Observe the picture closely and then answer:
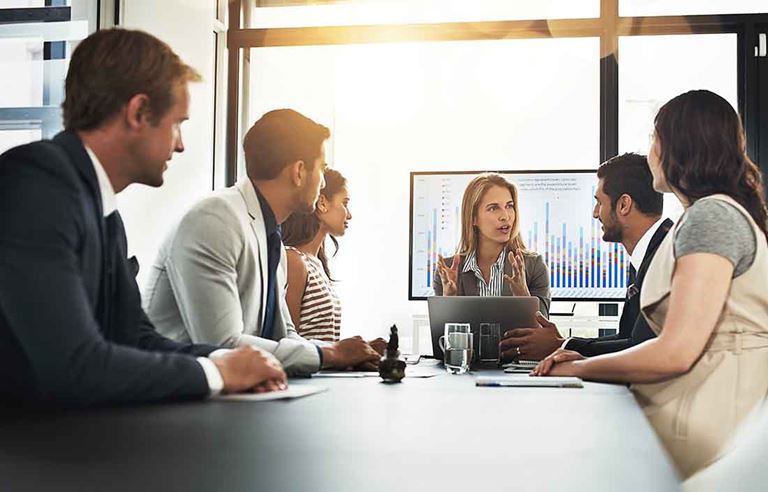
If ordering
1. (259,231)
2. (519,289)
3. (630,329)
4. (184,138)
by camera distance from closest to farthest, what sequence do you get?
(259,231)
(630,329)
(519,289)
(184,138)

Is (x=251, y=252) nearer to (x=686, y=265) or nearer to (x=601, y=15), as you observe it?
(x=686, y=265)

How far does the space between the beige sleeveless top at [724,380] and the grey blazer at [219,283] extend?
2.75 feet

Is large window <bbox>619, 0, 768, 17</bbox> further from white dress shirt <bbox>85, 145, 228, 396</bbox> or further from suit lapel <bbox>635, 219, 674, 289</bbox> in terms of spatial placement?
white dress shirt <bbox>85, 145, 228, 396</bbox>

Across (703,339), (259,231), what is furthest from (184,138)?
(703,339)

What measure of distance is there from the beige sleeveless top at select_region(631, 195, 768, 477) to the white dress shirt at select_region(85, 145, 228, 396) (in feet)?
3.27

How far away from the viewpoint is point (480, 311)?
2.71 m

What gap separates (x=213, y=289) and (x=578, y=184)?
131 inches

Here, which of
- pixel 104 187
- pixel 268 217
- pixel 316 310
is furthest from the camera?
pixel 316 310

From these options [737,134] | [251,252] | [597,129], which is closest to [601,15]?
[597,129]

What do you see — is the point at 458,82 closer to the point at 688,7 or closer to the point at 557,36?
the point at 557,36

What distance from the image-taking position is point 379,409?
1.51 m

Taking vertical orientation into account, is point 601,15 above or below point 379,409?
above

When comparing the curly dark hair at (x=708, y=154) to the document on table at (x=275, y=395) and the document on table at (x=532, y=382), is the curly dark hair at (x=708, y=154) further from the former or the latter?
the document on table at (x=275, y=395)

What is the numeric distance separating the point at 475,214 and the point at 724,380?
8.55 ft
